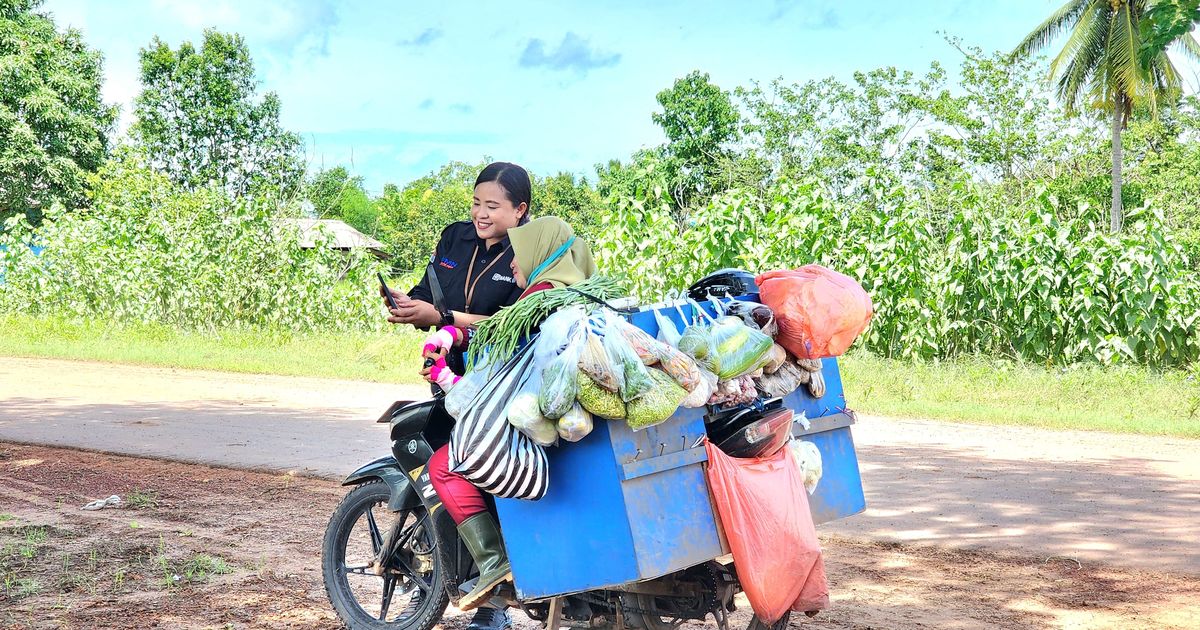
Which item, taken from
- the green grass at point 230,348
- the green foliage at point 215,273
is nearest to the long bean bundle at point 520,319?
the green grass at point 230,348

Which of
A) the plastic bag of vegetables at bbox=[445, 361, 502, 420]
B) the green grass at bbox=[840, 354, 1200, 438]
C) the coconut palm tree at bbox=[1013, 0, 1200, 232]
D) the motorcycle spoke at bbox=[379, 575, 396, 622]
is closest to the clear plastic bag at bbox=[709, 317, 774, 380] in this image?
the plastic bag of vegetables at bbox=[445, 361, 502, 420]

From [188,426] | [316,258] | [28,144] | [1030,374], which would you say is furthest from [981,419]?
[28,144]

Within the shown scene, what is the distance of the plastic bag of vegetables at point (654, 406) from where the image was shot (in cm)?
317

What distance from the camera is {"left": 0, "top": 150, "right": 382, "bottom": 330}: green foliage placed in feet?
66.2

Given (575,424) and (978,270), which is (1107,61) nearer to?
(978,270)

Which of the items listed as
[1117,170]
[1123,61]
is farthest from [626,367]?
[1123,61]

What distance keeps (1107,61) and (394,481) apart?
99.9ft

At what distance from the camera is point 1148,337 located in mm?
13500

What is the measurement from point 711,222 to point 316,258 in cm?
847

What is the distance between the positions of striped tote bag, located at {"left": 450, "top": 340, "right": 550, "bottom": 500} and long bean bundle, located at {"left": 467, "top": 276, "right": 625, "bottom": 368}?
97 mm

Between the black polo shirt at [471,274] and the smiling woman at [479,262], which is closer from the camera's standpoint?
the smiling woman at [479,262]

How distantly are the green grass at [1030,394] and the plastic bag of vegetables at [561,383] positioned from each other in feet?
29.0

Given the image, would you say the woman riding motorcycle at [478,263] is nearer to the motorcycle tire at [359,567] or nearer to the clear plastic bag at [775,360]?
the motorcycle tire at [359,567]

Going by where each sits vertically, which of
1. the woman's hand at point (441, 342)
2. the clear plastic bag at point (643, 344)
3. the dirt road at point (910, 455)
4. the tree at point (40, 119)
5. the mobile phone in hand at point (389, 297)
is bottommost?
the dirt road at point (910, 455)
